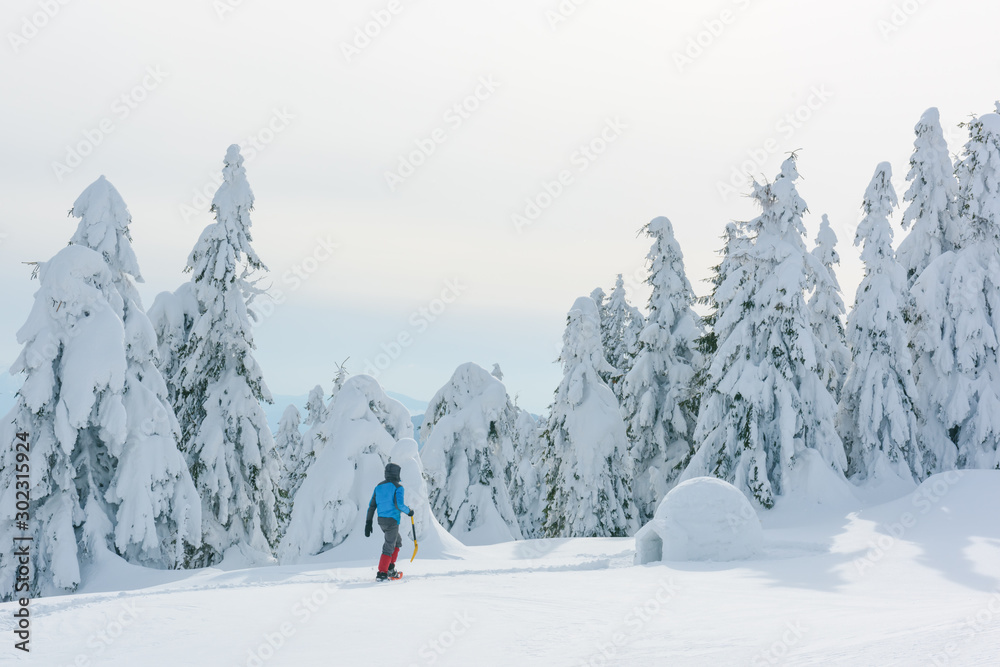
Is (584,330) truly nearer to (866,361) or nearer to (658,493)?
(658,493)

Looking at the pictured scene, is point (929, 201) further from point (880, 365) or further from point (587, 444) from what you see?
point (587, 444)

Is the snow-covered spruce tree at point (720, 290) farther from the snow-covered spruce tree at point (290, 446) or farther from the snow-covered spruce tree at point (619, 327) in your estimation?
the snow-covered spruce tree at point (290, 446)

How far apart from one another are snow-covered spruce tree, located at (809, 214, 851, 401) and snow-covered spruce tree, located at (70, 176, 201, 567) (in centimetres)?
2123

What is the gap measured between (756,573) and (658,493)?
656 inches

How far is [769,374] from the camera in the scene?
22.2 metres

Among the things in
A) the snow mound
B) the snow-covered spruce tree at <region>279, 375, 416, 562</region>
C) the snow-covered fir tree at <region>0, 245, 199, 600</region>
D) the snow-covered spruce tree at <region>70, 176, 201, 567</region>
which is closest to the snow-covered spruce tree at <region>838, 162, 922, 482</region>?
the snow mound

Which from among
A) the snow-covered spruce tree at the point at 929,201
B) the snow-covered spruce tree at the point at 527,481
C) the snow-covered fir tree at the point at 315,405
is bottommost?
the snow-covered spruce tree at the point at 527,481

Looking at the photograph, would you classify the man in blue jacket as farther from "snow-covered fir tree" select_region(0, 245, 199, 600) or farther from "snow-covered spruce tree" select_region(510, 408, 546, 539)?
"snow-covered spruce tree" select_region(510, 408, 546, 539)

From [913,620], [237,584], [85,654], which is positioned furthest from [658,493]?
[85,654]

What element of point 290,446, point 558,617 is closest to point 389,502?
point 558,617

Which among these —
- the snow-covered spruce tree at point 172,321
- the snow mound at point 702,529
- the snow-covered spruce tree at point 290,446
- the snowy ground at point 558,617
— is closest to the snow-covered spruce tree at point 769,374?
the snow mound at point 702,529

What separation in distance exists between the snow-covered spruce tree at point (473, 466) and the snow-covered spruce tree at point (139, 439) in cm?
982

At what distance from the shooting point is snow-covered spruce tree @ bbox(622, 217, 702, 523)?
28109 millimetres

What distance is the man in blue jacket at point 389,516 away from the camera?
425 inches
